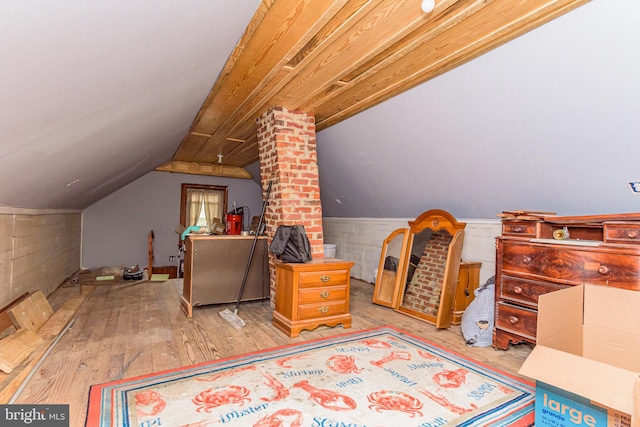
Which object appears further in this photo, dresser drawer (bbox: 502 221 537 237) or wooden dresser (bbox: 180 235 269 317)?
wooden dresser (bbox: 180 235 269 317)

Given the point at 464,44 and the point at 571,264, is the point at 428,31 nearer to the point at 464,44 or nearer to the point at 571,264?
the point at 464,44

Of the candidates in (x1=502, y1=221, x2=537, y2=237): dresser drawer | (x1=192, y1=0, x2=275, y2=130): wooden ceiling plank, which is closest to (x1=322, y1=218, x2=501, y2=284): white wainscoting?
(x1=502, y1=221, x2=537, y2=237): dresser drawer

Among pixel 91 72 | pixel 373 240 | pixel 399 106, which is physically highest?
pixel 399 106

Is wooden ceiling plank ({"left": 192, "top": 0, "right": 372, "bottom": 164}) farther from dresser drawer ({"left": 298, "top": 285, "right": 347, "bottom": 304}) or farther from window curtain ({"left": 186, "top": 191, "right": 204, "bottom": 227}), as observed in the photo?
window curtain ({"left": 186, "top": 191, "right": 204, "bottom": 227})

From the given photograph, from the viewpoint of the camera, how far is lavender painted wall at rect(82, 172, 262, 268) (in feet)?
21.8

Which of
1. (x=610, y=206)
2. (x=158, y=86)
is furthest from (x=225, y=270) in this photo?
(x=610, y=206)

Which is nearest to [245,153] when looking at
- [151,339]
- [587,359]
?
[151,339]

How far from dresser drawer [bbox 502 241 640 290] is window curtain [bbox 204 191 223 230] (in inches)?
254

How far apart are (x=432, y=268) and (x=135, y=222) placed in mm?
6092

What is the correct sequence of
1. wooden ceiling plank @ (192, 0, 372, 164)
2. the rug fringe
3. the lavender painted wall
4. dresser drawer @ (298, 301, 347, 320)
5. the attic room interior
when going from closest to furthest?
the attic room interior < wooden ceiling plank @ (192, 0, 372, 164) < dresser drawer @ (298, 301, 347, 320) < the rug fringe < the lavender painted wall

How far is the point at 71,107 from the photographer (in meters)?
1.85

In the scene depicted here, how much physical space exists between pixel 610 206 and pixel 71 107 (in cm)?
391

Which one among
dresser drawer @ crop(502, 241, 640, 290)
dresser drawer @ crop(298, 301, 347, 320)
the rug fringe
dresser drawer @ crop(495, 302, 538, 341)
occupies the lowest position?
the rug fringe

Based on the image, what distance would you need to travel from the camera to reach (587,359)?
4.68 ft
